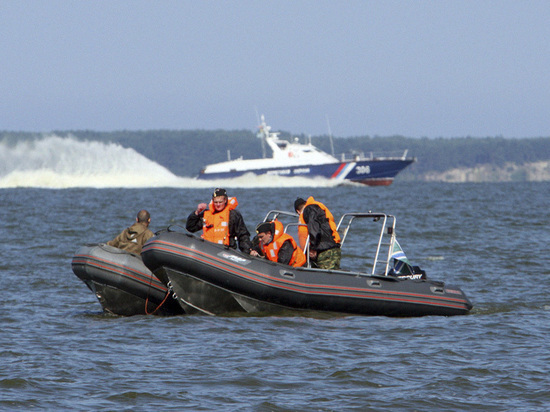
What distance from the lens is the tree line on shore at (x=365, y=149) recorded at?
156125 mm

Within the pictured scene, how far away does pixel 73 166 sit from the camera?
58906mm

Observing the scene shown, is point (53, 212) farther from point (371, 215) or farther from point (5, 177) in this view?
point (5, 177)

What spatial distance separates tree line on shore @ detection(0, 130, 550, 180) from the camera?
156m

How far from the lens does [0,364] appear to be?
709 centimetres

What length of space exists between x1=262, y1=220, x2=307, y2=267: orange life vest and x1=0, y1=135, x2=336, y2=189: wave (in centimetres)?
4870

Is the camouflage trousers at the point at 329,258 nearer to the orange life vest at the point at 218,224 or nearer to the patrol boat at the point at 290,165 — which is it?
the orange life vest at the point at 218,224

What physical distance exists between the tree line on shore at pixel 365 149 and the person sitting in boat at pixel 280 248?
14284 centimetres

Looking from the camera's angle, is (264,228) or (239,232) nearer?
(264,228)

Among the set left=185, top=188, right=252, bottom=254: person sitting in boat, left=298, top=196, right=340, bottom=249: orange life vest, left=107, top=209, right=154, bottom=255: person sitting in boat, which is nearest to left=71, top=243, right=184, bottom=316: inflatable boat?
left=107, top=209, right=154, bottom=255: person sitting in boat

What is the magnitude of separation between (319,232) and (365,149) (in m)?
147

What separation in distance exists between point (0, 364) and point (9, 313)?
9.09 feet

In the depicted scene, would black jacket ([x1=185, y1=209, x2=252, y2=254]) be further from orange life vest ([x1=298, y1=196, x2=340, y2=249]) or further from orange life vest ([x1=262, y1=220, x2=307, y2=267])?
orange life vest ([x1=298, y1=196, x2=340, y2=249])

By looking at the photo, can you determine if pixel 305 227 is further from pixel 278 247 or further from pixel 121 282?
pixel 121 282

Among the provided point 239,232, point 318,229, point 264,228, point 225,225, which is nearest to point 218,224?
point 225,225
